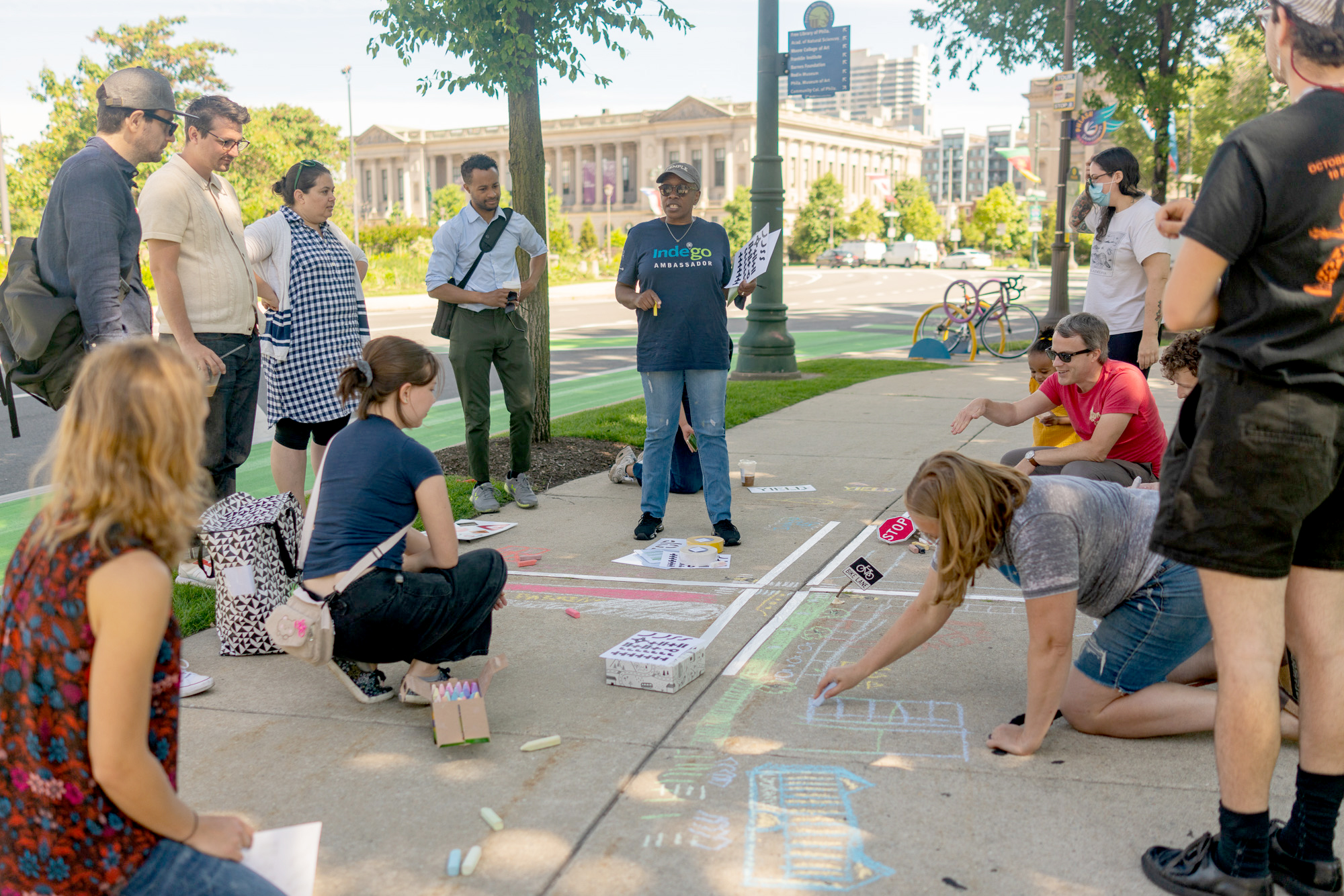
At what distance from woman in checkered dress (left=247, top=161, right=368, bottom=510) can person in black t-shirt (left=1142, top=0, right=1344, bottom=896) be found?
13.1 feet

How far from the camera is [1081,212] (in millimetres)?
6266

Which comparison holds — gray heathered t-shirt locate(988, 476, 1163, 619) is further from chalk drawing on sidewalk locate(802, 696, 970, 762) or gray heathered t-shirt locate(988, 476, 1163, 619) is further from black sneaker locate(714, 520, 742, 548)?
black sneaker locate(714, 520, 742, 548)

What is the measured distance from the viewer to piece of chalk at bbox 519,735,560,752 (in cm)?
335

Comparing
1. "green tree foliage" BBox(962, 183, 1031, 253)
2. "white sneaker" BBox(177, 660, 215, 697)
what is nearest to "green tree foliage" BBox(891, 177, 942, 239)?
"green tree foliage" BBox(962, 183, 1031, 253)

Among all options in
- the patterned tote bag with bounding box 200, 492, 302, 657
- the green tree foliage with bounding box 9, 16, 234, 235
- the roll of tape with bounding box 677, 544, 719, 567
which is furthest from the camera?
the green tree foliage with bounding box 9, 16, 234, 235

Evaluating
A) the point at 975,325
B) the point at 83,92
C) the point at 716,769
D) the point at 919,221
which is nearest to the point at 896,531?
the point at 716,769

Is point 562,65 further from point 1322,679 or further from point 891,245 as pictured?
point 891,245

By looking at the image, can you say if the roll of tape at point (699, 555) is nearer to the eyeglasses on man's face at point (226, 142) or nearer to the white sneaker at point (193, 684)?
the white sneaker at point (193, 684)

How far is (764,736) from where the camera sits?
3.43 meters

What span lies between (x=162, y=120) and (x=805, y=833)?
351 centimetres

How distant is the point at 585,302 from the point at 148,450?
31.1 m

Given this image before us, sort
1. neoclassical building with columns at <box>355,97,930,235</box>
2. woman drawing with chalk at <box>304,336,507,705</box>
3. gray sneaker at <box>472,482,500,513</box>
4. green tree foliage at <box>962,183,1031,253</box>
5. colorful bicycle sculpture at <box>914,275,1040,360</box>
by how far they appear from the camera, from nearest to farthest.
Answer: woman drawing with chalk at <box>304,336,507,705</box> → gray sneaker at <box>472,482,500,513</box> → colorful bicycle sculpture at <box>914,275,1040,360</box> → green tree foliage at <box>962,183,1031,253</box> → neoclassical building with columns at <box>355,97,930,235</box>

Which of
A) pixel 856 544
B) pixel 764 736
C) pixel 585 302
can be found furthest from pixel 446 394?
pixel 585 302

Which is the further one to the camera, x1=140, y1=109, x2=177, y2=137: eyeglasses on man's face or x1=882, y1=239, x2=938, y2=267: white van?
x1=882, y1=239, x2=938, y2=267: white van
